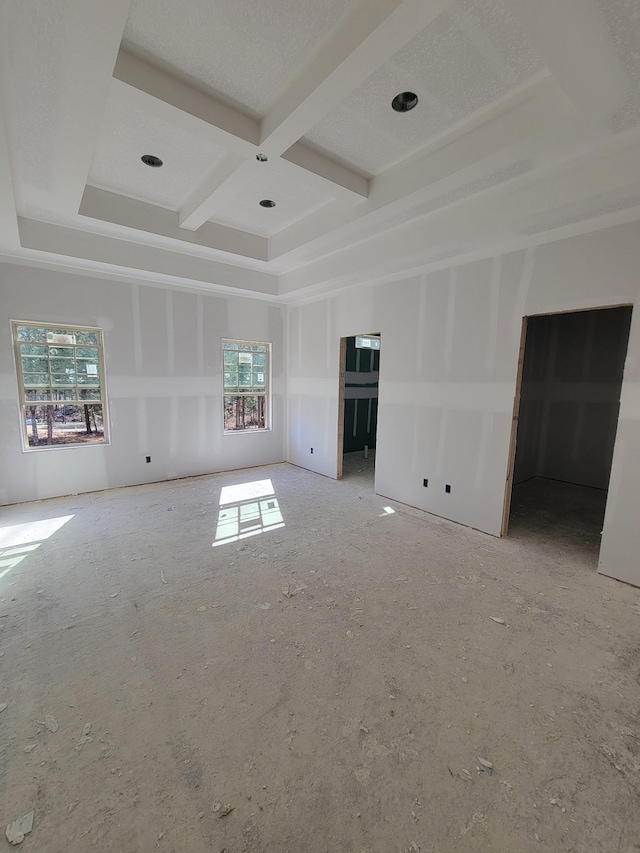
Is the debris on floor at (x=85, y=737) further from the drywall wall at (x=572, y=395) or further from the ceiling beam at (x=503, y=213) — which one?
the drywall wall at (x=572, y=395)

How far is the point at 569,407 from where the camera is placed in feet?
17.7

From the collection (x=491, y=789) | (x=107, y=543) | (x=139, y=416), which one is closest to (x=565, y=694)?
(x=491, y=789)

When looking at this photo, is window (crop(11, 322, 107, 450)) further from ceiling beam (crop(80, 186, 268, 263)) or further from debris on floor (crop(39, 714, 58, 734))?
debris on floor (crop(39, 714, 58, 734))

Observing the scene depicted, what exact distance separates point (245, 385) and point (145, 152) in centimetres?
350

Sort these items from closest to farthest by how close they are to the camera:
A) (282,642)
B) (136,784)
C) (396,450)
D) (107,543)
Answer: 1. (136,784)
2. (282,642)
3. (107,543)
4. (396,450)

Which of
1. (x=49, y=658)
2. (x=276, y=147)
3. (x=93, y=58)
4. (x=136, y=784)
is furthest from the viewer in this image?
(x=276, y=147)

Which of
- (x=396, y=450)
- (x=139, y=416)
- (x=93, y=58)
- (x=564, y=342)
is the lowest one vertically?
(x=396, y=450)

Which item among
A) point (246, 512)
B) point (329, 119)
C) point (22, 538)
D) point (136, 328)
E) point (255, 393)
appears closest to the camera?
point (329, 119)

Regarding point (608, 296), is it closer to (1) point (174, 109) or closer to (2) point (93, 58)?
(1) point (174, 109)

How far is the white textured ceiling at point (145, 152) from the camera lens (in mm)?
2344

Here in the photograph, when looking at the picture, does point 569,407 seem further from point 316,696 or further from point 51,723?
point 51,723

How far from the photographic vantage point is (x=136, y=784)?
4.43ft

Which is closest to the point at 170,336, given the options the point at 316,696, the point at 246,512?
the point at 246,512

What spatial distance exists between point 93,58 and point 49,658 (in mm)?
3119
